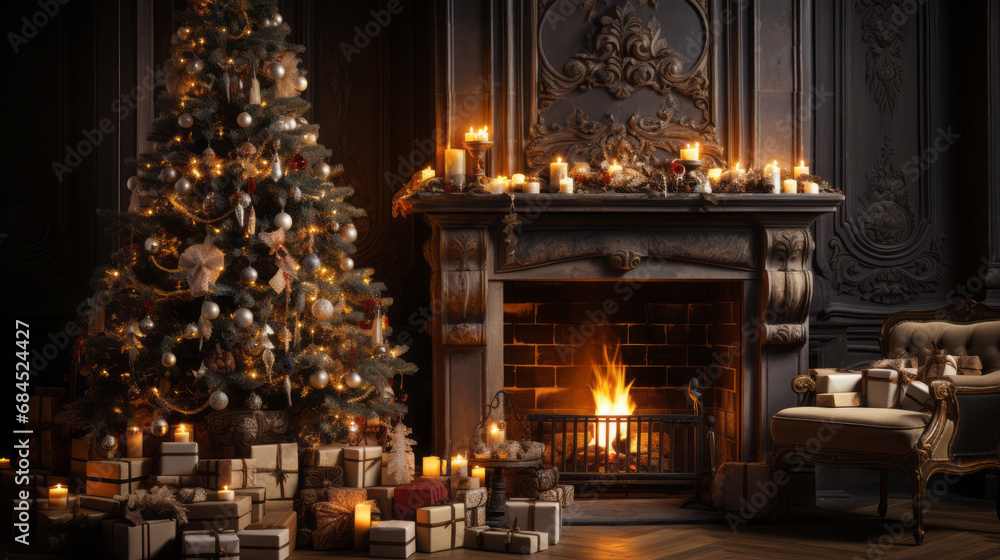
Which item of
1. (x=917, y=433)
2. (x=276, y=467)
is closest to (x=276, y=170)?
(x=276, y=467)

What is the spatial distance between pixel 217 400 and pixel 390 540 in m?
0.96

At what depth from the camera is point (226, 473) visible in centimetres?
359

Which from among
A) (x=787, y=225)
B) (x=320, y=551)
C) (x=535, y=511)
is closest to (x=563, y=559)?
(x=535, y=511)

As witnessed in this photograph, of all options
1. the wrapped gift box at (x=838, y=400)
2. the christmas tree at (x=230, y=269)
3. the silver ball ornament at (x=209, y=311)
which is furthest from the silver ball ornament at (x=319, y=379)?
the wrapped gift box at (x=838, y=400)

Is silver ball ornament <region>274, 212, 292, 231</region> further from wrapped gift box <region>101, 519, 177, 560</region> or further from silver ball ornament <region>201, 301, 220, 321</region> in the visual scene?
wrapped gift box <region>101, 519, 177, 560</region>

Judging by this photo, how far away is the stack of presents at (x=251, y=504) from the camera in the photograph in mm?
3344

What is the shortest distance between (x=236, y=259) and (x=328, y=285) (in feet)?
1.41

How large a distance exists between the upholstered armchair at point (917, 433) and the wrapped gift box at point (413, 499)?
1.71m

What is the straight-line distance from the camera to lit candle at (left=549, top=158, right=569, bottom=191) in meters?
4.41

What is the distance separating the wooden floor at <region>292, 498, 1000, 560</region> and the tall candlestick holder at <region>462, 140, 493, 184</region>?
5.93 ft

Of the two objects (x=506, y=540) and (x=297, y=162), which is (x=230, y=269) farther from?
(x=506, y=540)

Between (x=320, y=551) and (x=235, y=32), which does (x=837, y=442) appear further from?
(x=235, y=32)

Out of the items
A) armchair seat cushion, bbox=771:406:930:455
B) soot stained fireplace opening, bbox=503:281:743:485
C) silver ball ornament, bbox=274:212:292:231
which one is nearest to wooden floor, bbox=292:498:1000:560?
armchair seat cushion, bbox=771:406:930:455

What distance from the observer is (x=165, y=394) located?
12.7ft
